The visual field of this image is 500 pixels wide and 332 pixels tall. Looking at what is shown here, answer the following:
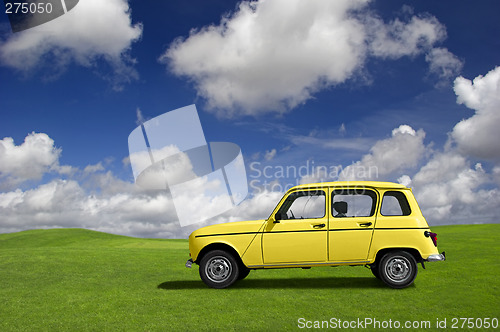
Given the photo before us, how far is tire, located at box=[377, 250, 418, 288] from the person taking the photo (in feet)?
29.6

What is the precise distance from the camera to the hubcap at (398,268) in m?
9.05

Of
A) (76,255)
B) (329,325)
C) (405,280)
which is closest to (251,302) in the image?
(329,325)

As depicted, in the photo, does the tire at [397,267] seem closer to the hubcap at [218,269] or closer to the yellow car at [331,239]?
the yellow car at [331,239]

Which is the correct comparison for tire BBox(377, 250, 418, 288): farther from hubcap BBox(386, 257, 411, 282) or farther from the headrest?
the headrest

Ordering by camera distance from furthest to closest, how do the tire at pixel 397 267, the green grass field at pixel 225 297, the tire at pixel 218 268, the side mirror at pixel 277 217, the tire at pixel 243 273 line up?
the tire at pixel 243 273, the tire at pixel 218 268, the side mirror at pixel 277 217, the tire at pixel 397 267, the green grass field at pixel 225 297

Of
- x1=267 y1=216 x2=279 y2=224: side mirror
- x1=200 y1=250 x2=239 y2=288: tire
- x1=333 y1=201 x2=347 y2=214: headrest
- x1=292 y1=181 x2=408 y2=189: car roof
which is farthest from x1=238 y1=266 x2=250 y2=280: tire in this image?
x1=333 y1=201 x2=347 y2=214: headrest

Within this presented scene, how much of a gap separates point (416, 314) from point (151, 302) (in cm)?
481

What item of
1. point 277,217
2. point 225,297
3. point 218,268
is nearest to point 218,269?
point 218,268

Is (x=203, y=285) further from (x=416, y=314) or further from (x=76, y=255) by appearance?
(x=76, y=255)

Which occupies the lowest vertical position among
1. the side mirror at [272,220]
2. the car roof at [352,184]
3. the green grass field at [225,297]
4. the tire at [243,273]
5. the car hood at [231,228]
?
the green grass field at [225,297]

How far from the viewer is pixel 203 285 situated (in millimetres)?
9820

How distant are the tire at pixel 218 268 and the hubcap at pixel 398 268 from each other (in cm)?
336

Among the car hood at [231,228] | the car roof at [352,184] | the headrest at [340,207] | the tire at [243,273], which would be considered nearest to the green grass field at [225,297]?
the tire at [243,273]

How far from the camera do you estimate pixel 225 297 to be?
8.23 metres
